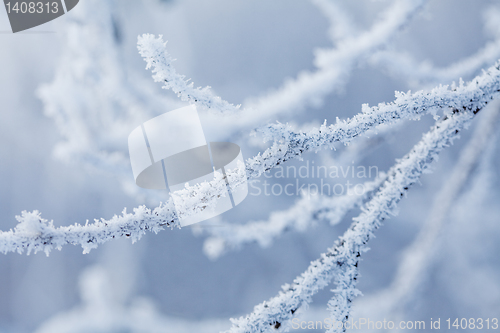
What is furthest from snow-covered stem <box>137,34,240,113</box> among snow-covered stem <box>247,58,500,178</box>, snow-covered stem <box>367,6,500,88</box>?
snow-covered stem <box>367,6,500,88</box>

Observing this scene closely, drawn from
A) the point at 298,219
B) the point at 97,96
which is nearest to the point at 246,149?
the point at 298,219

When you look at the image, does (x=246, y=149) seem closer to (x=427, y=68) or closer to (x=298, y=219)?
(x=298, y=219)

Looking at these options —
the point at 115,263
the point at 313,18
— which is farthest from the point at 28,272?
the point at 313,18

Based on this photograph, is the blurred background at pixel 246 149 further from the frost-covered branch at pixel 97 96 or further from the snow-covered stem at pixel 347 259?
the snow-covered stem at pixel 347 259

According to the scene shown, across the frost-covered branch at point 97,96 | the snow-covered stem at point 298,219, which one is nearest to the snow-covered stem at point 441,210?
the snow-covered stem at point 298,219

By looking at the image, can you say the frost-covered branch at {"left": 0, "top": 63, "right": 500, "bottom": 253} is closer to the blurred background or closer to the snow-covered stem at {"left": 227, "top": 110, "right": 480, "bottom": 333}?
the snow-covered stem at {"left": 227, "top": 110, "right": 480, "bottom": 333}

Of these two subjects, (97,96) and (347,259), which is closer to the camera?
(347,259)
